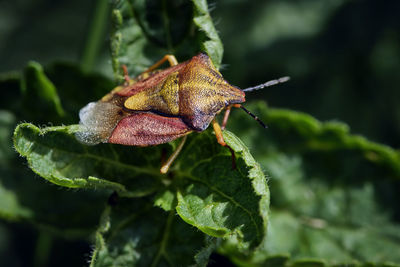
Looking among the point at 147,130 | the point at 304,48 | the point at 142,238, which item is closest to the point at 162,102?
the point at 147,130

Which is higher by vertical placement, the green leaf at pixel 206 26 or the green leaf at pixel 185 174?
the green leaf at pixel 206 26

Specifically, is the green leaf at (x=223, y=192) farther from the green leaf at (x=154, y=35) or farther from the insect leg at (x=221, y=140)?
the green leaf at (x=154, y=35)

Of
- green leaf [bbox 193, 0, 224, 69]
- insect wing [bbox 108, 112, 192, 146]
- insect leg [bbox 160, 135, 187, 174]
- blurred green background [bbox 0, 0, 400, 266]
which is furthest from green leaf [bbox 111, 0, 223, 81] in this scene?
blurred green background [bbox 0, 0, 400, 266]

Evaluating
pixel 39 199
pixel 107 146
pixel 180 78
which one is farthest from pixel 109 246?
pixel 180 78

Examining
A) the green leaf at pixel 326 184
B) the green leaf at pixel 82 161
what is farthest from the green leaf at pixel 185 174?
the green leaf at pixel 326 184

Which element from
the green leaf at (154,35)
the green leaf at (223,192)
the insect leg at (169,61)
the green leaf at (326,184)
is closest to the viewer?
the green leaf at (223,192)

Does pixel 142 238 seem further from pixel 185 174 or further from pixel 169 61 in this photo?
pixel 169 61

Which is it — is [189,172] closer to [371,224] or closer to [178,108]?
[178,108]
